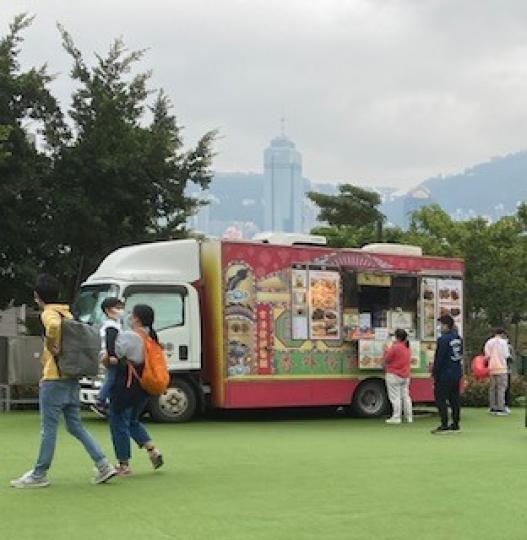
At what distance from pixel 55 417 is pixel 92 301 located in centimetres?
734

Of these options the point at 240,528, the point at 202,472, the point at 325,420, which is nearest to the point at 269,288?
the point at 325,420

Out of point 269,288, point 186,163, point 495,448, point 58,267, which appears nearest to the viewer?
point 495,448

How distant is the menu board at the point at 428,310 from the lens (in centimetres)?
1758

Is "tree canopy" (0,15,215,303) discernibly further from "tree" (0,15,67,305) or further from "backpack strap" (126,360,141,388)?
"backpack strap" (126,360,141,388)

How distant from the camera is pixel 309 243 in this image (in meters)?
16.8

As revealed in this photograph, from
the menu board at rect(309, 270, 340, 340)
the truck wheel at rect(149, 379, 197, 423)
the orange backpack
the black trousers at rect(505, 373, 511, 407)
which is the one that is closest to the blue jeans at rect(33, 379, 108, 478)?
the orange backpack

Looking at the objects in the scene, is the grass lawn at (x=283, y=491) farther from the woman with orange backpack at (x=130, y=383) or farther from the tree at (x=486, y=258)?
the tree at (x=486, y=258)

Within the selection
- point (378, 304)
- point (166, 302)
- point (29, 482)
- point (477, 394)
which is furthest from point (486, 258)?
point (29, 482)

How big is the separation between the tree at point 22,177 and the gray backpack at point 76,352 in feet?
40.1

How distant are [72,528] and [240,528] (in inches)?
44.9

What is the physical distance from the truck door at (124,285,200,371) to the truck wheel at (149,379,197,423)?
0.33m

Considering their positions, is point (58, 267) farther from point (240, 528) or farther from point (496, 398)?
point (240, 528)

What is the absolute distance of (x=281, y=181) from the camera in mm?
161000

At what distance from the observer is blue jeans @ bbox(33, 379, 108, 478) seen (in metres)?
8.23
